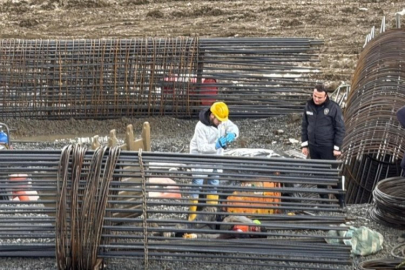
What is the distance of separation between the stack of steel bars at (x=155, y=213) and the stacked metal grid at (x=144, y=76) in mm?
7359

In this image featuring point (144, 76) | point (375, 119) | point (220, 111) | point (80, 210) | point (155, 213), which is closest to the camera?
point (80, 210)

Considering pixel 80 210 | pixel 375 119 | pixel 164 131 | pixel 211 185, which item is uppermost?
pixel 375 119

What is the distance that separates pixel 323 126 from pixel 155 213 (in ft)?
12.0

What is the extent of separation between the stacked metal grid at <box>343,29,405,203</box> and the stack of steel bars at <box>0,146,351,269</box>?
3384 mm

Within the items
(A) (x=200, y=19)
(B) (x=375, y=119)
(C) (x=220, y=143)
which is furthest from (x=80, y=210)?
(A) (x=200, y=19)

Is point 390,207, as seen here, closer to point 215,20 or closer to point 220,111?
point 220,111

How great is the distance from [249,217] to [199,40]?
25.4ft

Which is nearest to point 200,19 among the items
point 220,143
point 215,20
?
point 215,20

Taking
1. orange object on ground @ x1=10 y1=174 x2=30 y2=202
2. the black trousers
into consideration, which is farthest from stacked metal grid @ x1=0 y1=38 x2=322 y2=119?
orange object on ground @ x1=10 y1=174 x2=30 y2=202

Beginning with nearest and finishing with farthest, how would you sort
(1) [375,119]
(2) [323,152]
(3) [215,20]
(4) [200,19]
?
(2) [323,152]
(1) [375,119]
(3) [215,20]
(4) [200,19]

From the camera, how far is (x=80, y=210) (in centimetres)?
787

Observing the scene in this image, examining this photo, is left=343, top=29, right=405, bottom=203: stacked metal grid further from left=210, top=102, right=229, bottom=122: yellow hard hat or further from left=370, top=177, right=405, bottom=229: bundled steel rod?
left=210, top=102, right=229, bottom=122: yellow hard hat

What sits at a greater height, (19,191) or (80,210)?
(80,210)

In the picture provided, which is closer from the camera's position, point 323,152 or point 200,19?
point 323,152
